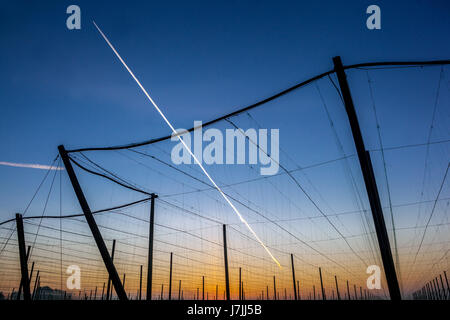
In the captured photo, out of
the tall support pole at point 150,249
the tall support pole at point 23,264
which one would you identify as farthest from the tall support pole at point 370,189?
the tall support pole at point 23,264

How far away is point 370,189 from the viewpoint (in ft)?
17.9

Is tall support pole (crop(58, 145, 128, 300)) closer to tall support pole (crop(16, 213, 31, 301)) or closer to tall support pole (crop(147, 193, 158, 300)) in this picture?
tall support pole (crop(147, 193, 158, 300))

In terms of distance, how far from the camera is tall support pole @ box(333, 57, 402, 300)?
5.19 meters

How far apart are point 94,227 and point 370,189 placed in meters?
8.98

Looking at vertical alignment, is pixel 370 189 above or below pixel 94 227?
below

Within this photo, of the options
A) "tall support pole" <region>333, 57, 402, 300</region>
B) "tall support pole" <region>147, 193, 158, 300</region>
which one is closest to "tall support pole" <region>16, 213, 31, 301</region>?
"tall support pole" <region>147, 193, 158, 300</region>

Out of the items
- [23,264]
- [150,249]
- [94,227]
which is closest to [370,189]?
[94,227]

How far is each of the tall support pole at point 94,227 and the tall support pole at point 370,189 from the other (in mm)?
8148

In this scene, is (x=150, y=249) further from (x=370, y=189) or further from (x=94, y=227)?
(x=370, y=189)

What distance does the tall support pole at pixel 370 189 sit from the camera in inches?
204

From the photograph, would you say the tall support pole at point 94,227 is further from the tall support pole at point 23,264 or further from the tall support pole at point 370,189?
the tall support pole at point 370,189

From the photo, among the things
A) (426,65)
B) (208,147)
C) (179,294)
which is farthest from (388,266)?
(179,294)
